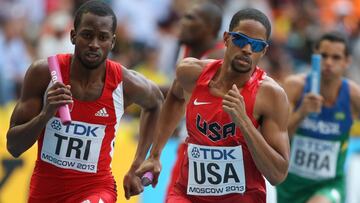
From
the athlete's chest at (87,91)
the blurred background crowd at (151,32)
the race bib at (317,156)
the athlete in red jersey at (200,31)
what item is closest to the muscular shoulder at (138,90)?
the athlete's chest at (87,91)

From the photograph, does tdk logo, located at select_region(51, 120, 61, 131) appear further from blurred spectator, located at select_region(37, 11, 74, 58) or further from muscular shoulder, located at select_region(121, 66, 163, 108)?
blurred spectator, located at select_region(37, 11, 74, 58)

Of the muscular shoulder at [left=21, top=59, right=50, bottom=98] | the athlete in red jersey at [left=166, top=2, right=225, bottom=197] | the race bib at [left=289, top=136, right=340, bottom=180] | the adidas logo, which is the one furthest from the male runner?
the muscular shoulder at [left=21, top=59, right=50, bottom=98]

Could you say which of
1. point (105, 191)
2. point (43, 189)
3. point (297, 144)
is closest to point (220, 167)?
point (105, 191)

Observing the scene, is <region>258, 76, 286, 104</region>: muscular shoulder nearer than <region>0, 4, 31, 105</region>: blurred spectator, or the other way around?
<region>258, 76, 286, 104</region>: muscular shoulder

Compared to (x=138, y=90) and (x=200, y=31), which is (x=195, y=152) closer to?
(x=138, y=90)

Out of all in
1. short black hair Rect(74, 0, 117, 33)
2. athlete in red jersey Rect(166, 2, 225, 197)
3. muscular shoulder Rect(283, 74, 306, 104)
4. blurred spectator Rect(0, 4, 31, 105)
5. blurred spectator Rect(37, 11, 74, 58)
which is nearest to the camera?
Answer: short black hair Rect(74, 0, 117, 33)

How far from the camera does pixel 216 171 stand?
292 inches

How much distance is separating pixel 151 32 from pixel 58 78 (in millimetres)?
10070

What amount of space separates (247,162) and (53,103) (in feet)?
5.38

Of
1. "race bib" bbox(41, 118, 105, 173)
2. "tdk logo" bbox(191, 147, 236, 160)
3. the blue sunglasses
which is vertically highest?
the blue sunglasses

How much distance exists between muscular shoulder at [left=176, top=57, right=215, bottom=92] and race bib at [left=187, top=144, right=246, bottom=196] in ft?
1.80

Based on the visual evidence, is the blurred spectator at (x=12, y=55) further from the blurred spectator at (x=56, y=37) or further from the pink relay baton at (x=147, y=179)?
the pink relay baton at (x=147, y=179)

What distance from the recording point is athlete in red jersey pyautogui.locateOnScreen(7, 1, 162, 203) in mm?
7273

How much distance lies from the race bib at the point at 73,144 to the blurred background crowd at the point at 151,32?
20.1 ft
